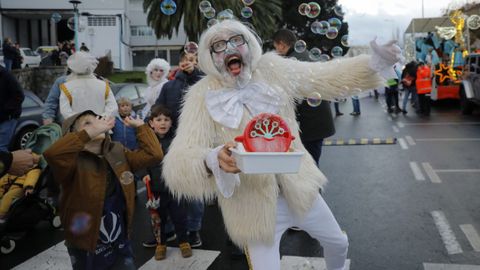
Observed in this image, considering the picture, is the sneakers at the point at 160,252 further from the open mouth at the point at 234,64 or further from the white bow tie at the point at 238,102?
the open mouth at the point at 234,64

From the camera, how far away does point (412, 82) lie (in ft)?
54.7

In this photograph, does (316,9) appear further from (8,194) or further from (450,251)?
(8,194)

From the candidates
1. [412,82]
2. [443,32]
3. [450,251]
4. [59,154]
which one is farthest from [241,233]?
[443,32]

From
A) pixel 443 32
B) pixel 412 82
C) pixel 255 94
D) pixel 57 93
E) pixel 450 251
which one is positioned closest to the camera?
pixel 255 94

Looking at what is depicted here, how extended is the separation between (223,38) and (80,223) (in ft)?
4.80

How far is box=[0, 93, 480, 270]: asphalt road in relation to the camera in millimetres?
4633

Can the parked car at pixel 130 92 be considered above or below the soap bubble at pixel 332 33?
below

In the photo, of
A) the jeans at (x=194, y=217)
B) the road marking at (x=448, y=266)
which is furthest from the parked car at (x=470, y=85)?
the jeans at (x=194, y=217)

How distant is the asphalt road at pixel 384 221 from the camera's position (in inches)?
182

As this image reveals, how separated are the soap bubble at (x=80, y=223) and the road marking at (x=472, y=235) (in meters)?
3.47

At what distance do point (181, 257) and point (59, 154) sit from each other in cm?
210

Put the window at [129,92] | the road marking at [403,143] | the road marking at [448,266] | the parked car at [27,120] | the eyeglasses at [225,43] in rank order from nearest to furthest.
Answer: the eyeglasses at [225,43] < the road marking at [448,266] < the parked car at [27,120] < the road marking at [403,143] < the window at [129,92]

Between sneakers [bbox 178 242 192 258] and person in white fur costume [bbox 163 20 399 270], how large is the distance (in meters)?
1.89

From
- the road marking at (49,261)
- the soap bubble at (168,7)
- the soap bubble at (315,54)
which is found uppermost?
the soap bubble at (168,7)
